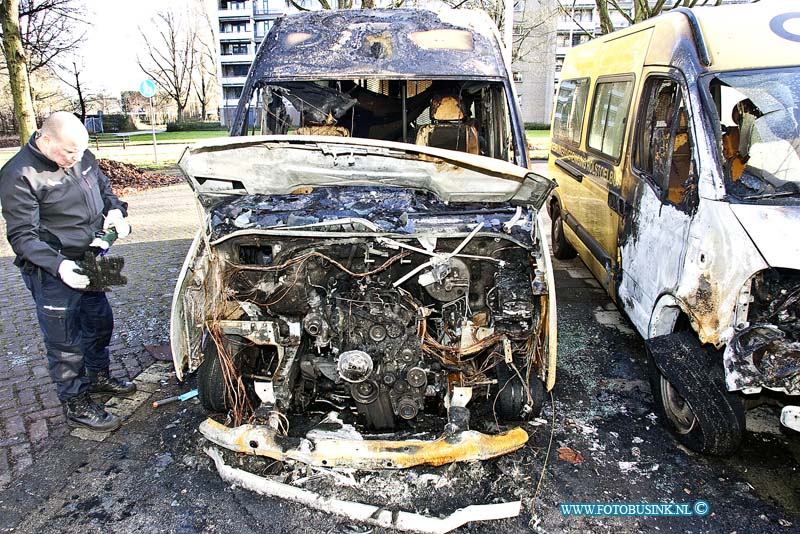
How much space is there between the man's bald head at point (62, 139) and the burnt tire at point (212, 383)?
153 cm

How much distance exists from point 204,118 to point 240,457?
52524 mm

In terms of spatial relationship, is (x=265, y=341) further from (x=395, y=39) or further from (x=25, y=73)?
(x=25, y=73)

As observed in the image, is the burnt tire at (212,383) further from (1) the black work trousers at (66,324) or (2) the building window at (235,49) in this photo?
(2) the building window at (235,49)

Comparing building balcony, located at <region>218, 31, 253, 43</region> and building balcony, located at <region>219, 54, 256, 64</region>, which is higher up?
building balcony, located at <region>218, 31, 253, 43</region>

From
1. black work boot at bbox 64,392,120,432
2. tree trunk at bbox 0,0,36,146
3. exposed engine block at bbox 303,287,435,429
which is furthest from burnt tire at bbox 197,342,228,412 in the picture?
tree trunk at bbox 0,0,36,146

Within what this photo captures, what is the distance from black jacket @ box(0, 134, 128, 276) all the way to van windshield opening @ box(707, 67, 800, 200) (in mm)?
4236

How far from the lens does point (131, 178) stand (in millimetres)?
14148

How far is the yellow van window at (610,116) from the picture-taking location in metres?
5.17

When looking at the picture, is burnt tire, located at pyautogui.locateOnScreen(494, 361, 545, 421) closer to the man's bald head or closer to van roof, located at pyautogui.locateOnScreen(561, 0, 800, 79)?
van roof, located at pyautogui.locateOnScreen(561, 0, 800, 79)

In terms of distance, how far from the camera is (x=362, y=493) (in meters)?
3.14

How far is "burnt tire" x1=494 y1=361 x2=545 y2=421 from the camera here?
11.8ft

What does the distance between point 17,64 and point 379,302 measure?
12805 mm

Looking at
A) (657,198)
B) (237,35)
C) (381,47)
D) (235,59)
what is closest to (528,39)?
(235,59)

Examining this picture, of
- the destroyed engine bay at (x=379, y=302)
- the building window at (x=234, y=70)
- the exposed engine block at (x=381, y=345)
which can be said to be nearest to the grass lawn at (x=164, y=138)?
the building window at (x=234, y=70)
